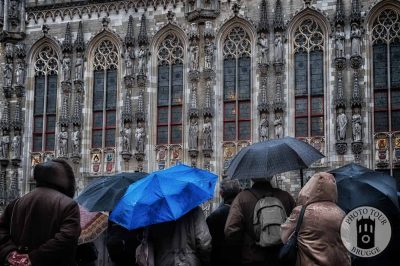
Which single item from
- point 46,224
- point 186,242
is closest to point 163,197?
point 186,242

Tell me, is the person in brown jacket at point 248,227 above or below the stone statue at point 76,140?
below

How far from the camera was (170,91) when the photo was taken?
24.9 metres

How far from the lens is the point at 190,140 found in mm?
23734

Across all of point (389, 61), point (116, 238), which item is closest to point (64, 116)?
point (389, 61)

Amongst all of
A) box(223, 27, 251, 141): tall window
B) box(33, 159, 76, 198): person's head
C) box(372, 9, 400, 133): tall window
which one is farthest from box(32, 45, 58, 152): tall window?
box(33, 159, 76, 198): person's head

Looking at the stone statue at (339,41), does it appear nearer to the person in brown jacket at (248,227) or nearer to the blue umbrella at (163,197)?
the blue umbrella at (163,197)

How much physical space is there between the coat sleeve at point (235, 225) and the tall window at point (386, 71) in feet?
49.0

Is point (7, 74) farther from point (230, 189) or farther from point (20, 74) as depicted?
point (230, 189)

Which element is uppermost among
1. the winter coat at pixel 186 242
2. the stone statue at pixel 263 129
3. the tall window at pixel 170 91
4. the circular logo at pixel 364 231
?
the tall window at pixel 170 91

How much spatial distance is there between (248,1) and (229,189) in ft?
53.0

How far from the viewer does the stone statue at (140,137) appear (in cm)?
2436

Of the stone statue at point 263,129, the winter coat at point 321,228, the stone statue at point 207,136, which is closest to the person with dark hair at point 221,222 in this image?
the winter coat at point 321,228

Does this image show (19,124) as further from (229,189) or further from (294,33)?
(229,189)

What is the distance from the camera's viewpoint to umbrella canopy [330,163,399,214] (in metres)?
9.04
